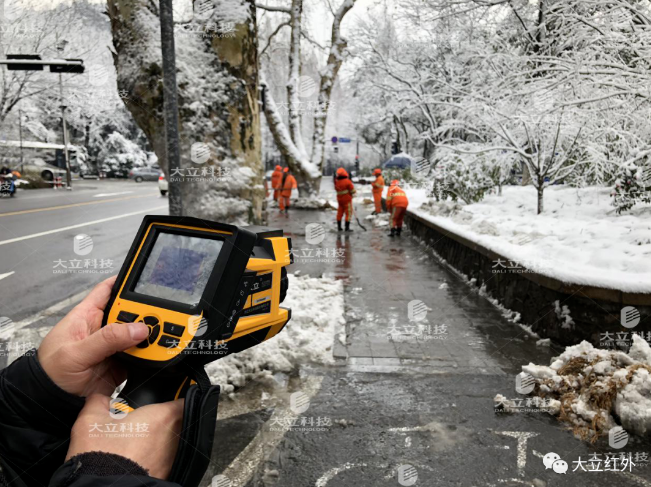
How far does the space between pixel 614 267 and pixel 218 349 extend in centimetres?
554

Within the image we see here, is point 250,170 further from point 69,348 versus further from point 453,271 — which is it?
point 69,348

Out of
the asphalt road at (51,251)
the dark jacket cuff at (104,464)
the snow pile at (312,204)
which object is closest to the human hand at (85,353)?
the dark jacket cuff at (104,464)

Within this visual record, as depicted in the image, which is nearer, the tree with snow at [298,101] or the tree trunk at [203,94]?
the tree trunk at [203,94]

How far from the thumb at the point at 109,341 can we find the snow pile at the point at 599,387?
3565 mm

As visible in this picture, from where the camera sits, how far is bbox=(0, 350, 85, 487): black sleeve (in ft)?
3.90

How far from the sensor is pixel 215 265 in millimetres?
1301

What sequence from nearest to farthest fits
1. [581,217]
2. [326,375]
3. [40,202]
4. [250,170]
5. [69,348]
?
[69,348] → [326,375] → [250,170] → [581,217] → [40,202]

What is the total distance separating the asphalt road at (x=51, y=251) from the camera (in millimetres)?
7366

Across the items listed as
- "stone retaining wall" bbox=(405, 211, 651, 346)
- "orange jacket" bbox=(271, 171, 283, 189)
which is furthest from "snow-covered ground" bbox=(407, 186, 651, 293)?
"orange jacket" bbox=(271, 171, 283, 189)

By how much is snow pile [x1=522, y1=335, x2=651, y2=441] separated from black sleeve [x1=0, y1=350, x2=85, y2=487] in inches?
142

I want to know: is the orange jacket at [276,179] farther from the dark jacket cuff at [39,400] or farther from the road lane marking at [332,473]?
the dark jacket cuff at [39,400]

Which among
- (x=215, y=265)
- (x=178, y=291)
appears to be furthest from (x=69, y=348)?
(x=215, y=265)

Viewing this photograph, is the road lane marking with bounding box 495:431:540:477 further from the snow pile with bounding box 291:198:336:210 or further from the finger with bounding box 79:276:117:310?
the snow pile with bounding box 291:198:336:210

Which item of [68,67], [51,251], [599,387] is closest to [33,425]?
[599,387]
